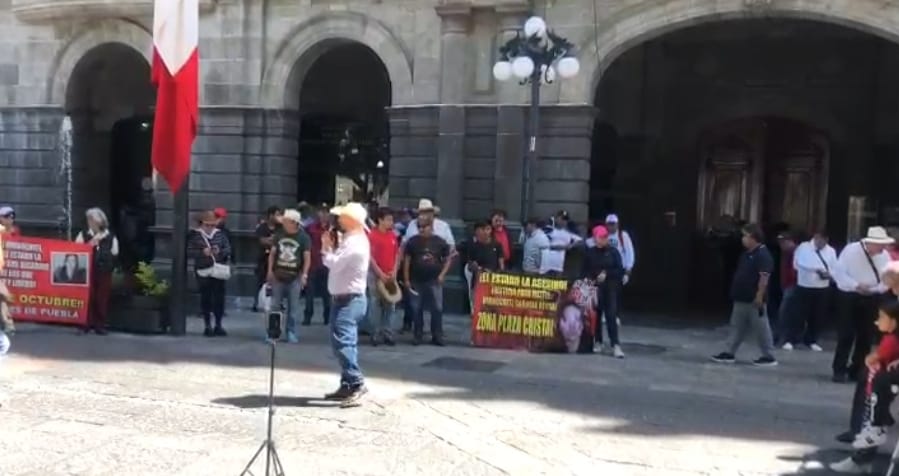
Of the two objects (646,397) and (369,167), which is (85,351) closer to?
(646,397)

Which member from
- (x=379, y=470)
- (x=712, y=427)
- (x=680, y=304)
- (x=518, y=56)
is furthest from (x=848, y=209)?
(x=379, y=470)

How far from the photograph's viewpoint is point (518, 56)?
14930 mm

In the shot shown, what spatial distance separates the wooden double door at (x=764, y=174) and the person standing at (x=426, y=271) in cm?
1007

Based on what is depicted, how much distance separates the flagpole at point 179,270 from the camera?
1362 cm

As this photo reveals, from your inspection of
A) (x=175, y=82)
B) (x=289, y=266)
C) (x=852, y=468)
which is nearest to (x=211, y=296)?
(x=289, y=266)

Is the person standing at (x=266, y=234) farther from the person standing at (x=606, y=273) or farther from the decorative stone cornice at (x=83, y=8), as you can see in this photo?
the decorative stone cornice at (x=83, y=8)

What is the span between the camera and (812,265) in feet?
45.6

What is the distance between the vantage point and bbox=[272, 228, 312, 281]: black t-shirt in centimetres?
1310

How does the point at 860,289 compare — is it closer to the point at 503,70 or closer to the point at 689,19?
the point at 503,70

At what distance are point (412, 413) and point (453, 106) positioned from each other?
29.3 ft

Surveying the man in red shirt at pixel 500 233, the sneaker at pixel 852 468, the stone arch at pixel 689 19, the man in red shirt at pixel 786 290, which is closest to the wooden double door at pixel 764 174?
the stone arch at pixel 689 19

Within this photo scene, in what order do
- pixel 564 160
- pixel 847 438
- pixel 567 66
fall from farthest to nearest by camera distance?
A: pixel 564 160 < pixel 567 66 < pixel 847 438

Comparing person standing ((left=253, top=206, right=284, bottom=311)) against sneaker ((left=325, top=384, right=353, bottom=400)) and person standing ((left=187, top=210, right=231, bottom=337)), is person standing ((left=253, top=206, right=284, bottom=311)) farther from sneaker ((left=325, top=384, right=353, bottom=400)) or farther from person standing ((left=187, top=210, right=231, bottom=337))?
sneaker ((left=325, top=384, right=353, bottom=400))

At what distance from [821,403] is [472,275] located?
17.4ft
